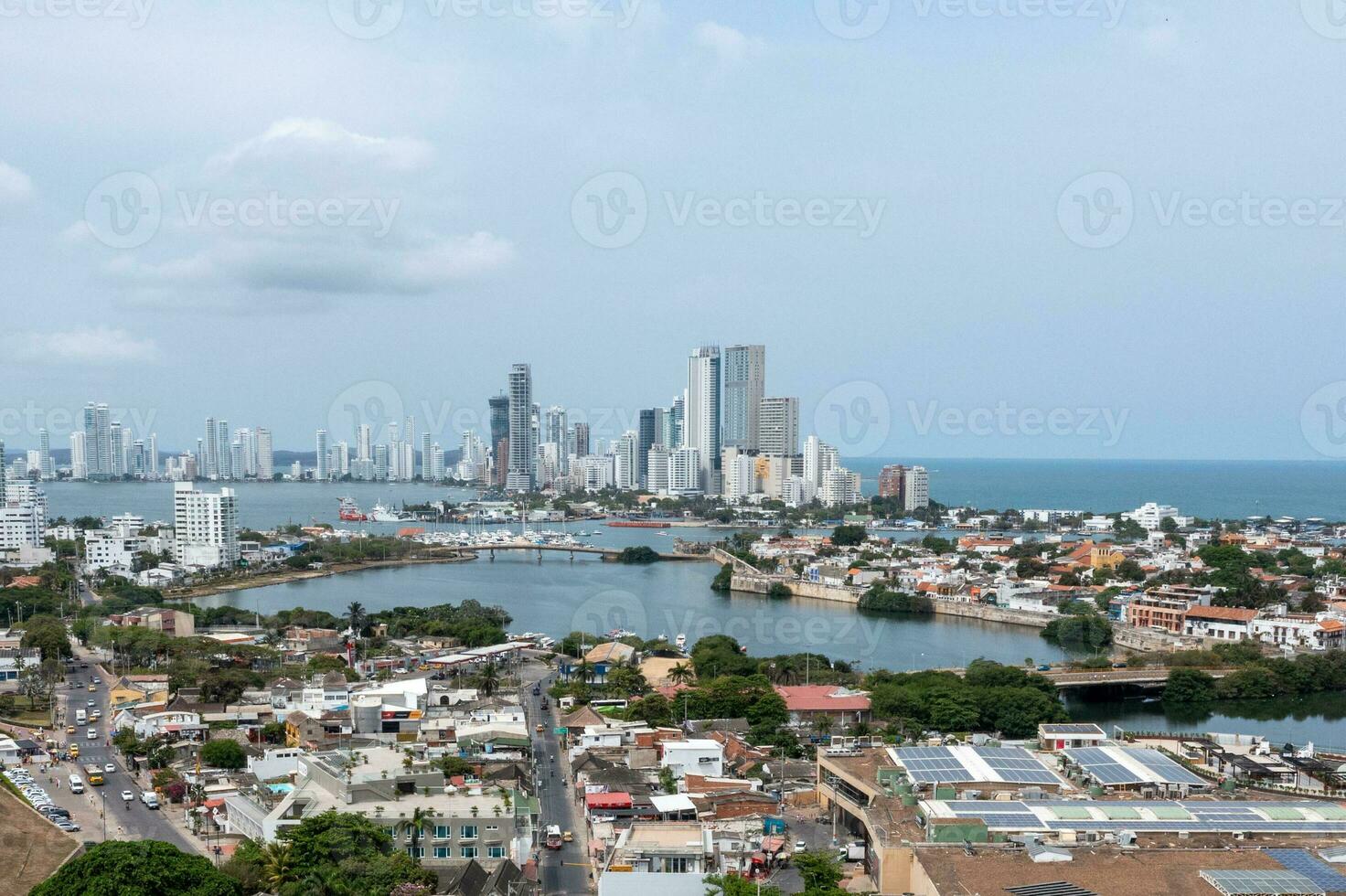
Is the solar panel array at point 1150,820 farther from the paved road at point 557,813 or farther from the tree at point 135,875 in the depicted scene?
the tree at point 135,875

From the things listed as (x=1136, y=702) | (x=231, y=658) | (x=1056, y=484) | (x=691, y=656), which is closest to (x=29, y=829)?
(x=231, y=658)

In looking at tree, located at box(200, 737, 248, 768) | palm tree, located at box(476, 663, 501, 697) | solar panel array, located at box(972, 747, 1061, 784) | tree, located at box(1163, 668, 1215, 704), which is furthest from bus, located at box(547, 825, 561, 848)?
tree, located at box(1163, 668, 1215, 704)

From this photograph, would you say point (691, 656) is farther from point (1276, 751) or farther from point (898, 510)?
point (898, 510)

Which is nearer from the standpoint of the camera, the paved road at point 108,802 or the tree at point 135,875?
the tree at point 135,875

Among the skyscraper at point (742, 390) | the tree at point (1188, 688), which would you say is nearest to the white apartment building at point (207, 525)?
the tree at point (1188, 688)

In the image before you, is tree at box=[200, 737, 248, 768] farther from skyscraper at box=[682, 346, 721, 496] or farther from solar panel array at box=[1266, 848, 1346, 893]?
skyscraper at box=[682, 346, 721, 496]

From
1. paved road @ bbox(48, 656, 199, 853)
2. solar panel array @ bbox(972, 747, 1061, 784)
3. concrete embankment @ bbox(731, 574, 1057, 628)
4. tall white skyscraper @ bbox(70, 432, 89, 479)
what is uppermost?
tall white skyscraper @ bbox(70, 432, 89, 479)
